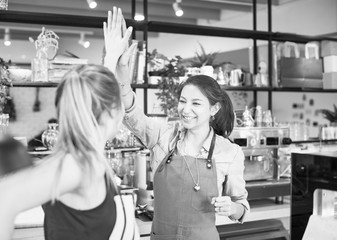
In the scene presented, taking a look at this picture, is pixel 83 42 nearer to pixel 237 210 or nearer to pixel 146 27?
pixel 146 27

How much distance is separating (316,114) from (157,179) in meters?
5.02

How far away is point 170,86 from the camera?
3.67 meters

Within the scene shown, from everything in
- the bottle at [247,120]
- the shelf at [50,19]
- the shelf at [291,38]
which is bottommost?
the bottle at [247,120]

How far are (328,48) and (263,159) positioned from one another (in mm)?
1776

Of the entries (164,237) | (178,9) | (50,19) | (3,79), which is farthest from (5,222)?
(178,9)

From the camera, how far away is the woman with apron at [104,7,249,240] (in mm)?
1928

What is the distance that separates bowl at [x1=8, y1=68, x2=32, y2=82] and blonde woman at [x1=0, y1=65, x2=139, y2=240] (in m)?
2.26

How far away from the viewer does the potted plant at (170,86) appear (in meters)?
3.63

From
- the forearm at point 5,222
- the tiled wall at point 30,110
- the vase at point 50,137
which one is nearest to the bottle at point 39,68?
the vase at point 50,137

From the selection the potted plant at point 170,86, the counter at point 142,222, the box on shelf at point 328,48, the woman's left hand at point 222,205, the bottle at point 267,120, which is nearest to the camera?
the woman's left hand at point 222,205

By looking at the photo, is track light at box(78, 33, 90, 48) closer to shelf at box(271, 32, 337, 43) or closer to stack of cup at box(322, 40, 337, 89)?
shelf at box(271, 32, 337, 43)

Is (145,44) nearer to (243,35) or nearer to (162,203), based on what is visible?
(243,35)

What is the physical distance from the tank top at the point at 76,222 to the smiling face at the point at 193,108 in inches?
34.2

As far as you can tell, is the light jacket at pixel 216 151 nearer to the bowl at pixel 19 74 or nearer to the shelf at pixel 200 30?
the bowl at pixel 19 74
